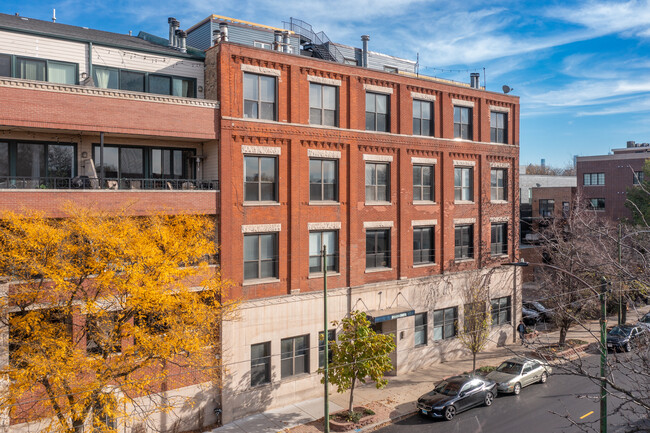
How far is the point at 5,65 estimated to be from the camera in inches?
806

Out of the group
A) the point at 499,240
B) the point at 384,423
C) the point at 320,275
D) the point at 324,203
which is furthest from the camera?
the point at 499,240

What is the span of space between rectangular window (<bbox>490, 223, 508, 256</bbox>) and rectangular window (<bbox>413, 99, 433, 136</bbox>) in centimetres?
906

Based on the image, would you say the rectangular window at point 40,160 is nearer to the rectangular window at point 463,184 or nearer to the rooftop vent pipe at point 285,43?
the rooftop vent pipe at point 285,43

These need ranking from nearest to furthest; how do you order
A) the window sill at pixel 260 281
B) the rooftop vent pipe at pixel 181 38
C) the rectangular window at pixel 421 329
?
the window sill at pixel 260 281
the rooftop vent pipe at pixel 181 38
the rectangular window at pixel 421 329

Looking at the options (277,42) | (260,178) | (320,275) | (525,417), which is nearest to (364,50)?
(277,42)

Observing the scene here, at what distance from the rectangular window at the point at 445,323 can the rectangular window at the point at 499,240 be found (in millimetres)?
5911

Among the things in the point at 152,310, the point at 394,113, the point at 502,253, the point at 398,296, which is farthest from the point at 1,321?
the point at 502,253

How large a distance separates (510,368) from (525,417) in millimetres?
4188

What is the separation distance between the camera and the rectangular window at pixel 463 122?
33.4m

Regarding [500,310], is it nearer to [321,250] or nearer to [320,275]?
[320,275]

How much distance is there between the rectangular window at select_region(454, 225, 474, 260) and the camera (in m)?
33.2

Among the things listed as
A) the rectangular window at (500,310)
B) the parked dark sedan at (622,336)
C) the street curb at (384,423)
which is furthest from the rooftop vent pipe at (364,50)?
the parked dark sedan at (622,336)

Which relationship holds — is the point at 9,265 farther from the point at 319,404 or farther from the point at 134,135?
the point at 319,404

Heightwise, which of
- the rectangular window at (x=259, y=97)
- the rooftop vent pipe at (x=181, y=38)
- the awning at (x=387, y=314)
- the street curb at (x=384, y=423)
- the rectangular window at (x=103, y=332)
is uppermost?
the rooftop vent pipe at (x=181, y=38)
